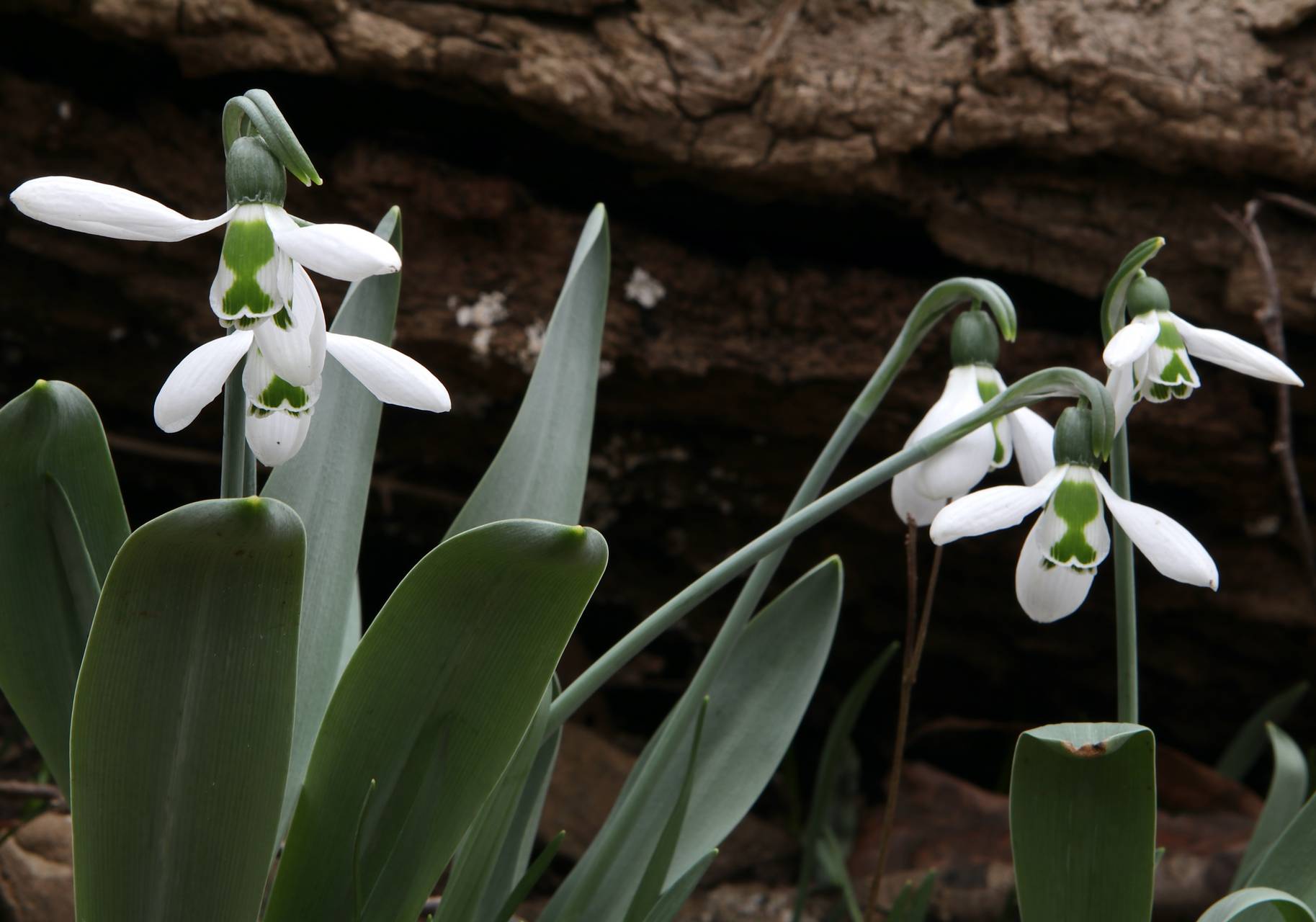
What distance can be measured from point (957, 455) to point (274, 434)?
0.54 metres

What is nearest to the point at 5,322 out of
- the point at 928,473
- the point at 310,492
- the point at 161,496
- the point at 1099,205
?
the point at 161,496

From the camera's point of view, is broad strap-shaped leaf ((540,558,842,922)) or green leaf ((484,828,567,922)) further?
broad strap-shaped leaf ((540,558,842,922))

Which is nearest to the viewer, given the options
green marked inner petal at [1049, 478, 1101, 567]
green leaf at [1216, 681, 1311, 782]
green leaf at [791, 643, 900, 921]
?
green marked inner petal at [1049, 478, 1101, 567]

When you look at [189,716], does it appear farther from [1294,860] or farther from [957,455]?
[1294,860]

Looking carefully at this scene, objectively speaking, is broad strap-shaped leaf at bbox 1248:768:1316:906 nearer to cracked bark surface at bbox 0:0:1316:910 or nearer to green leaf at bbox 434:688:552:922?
green leaf at bbox 434:688:552:922

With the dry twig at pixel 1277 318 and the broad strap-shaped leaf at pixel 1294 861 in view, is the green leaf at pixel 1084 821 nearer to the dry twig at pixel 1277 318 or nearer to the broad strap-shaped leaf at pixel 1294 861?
the broad strap-shaped leaf at pixel 1294 861

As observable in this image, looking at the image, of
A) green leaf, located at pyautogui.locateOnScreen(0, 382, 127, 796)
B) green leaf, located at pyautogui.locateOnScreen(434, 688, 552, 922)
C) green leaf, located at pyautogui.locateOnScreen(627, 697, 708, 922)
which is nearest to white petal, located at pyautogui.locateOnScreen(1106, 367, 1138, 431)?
green leaf, located at pyautogui.locateOnScreen(627, 697, 708, 922)

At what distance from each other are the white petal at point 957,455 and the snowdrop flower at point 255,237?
501 millimetres

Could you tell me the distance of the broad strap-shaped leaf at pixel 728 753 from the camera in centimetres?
97

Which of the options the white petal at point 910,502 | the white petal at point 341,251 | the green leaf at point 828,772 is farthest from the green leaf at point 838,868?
the white petal at point 341,251

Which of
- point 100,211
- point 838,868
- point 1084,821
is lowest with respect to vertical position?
point 838,868

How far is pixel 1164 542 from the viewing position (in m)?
0.77

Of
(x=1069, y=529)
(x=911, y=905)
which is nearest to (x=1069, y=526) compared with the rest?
(x=1069, y=529)

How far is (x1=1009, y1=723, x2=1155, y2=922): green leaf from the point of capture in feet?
2.25
